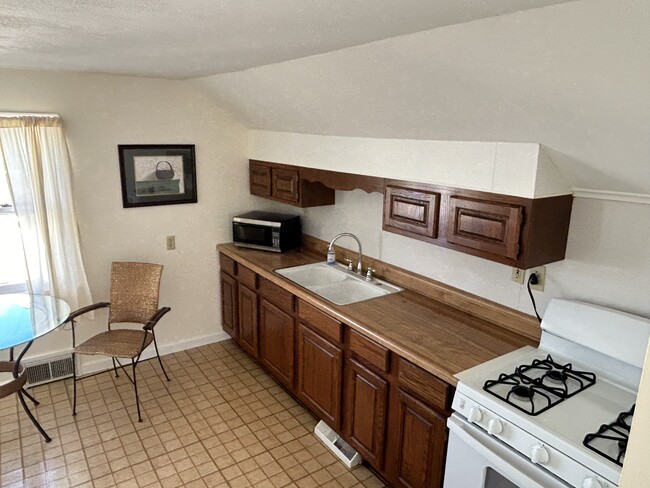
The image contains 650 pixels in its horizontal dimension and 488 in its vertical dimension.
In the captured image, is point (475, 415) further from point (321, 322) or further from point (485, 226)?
point (321, 322)

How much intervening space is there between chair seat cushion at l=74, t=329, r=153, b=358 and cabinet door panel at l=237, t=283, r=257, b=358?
70cm

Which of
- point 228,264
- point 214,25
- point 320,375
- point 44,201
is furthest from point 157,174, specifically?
point 214,25

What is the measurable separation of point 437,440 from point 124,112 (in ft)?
9.53

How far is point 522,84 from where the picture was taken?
154 cm

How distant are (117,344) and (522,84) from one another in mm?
2772

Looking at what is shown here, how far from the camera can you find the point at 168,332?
150 inches

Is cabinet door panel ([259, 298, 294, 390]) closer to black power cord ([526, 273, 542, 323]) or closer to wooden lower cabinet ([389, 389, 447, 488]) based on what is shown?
wooden lower cabinet ([389, 389, 447, 488])

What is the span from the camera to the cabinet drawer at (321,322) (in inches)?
99.6

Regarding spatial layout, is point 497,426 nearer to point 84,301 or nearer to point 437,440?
point 437,440

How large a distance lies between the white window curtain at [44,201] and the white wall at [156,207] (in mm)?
113

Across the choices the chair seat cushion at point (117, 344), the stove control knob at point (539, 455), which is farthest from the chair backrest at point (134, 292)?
the stove control knob at point (539, 455)

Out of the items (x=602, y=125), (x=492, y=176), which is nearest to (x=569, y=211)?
(x=492, y=176)

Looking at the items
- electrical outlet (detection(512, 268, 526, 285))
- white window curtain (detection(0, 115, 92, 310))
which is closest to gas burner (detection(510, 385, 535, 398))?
electrical outlet (detection(512, 268, 526, 285))

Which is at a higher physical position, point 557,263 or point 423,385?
point 557,263
